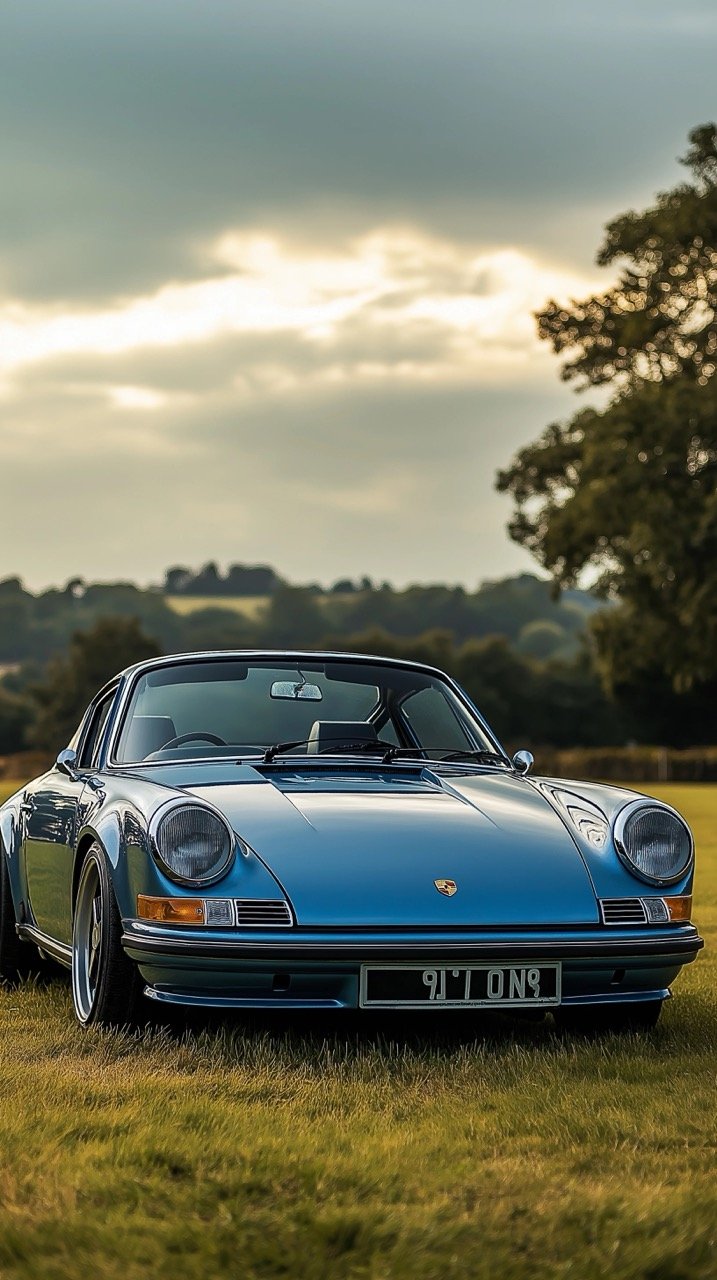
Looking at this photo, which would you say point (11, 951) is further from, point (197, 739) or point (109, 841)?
point (109, 841)

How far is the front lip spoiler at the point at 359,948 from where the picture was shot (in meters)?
5.30

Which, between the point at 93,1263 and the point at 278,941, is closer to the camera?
the point at 93,1263

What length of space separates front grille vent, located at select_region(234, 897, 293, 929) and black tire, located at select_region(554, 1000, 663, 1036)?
3.93ft

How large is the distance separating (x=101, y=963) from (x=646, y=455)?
33351 millimetres

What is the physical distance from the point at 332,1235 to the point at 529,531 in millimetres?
39641

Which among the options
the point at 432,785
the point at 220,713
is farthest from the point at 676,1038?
the point at 220,713

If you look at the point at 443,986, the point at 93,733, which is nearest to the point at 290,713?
the point at 93,733

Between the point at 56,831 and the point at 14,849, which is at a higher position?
the point at 56,831

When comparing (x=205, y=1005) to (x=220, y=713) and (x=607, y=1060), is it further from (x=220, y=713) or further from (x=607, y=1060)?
(x=220, y=713)

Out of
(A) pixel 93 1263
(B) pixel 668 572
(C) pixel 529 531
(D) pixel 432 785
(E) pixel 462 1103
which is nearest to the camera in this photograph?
(A) pixel 93 1263

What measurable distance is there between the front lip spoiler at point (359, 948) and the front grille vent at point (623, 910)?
0.09 meters

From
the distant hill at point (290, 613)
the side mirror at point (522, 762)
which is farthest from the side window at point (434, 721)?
the distant hill at point (290, 613)

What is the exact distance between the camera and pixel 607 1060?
5.33m

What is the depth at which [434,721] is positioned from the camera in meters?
7.55
